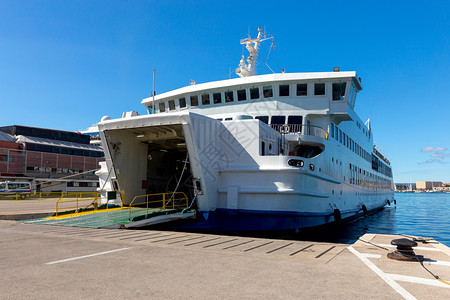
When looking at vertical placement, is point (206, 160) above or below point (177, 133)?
below

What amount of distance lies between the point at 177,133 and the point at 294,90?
20.0 ft

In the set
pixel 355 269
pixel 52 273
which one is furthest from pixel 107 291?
pixel 355 269

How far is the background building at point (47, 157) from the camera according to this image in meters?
46.9

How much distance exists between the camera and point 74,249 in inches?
283

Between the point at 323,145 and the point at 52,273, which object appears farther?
the point at 323,145

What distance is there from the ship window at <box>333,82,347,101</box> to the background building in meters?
36.7

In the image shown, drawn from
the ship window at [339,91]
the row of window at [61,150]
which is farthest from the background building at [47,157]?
the ship window at [339,91]

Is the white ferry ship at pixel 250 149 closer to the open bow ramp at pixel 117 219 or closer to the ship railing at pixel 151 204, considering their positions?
the ship railing at pixel 151 204

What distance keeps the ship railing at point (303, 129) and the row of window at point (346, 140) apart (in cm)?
133

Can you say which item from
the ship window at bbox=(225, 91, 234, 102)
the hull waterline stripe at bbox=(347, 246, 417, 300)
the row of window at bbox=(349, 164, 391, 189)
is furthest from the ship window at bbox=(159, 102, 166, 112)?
the hull waterline stripe at bbox=(347, 246, 417, 300)

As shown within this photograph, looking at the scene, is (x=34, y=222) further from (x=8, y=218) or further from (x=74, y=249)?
(x=74, y=249)

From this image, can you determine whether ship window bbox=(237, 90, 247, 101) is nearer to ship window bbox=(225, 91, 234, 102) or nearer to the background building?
ship window bbox=(225, 91, 234, 102)

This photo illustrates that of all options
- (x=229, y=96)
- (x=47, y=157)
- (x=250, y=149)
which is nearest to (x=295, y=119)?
(x=229, y=96)

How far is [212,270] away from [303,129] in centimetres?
1082
